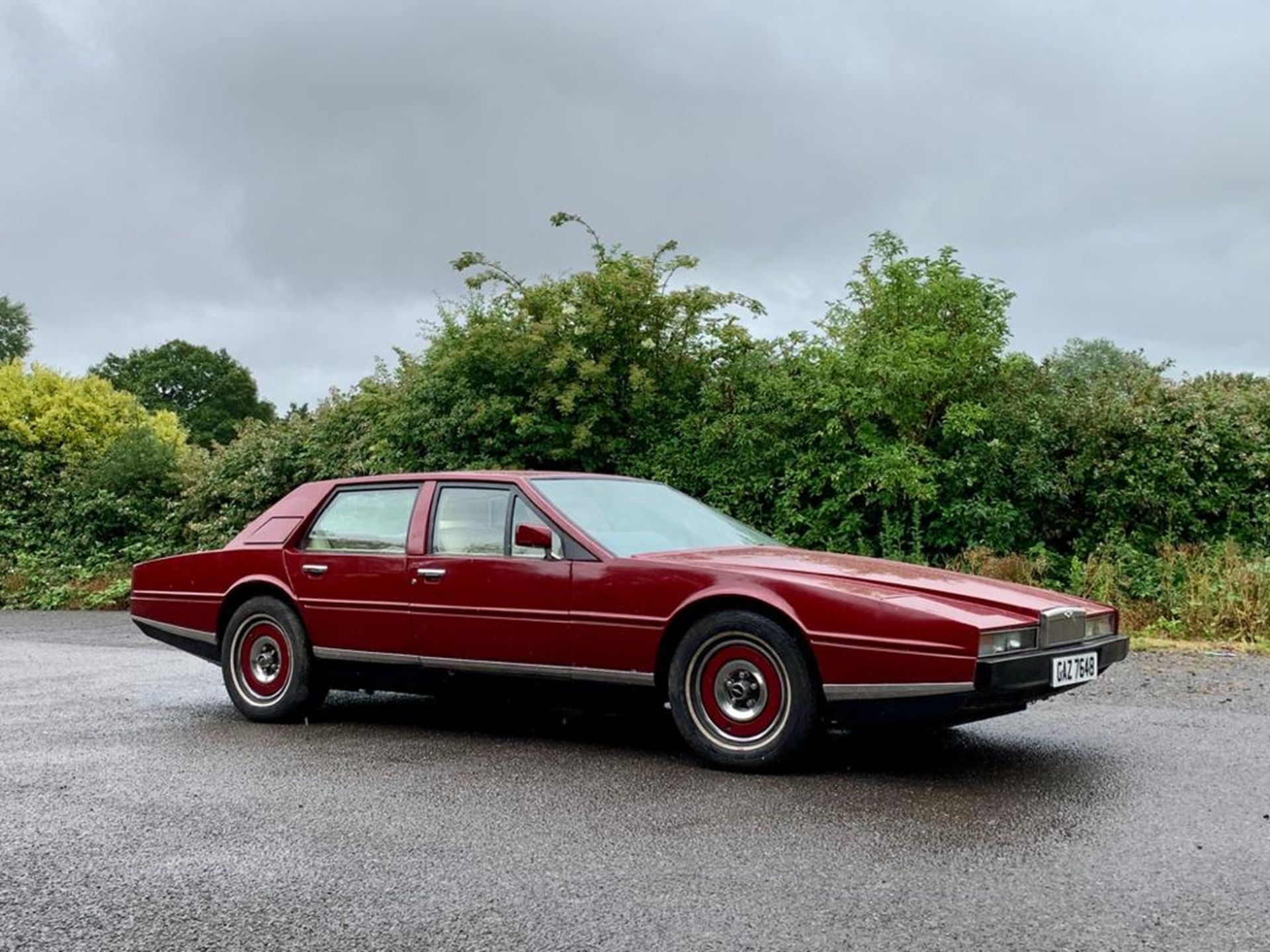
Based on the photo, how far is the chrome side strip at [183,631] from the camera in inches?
299

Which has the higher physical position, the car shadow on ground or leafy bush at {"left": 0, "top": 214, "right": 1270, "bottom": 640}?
leafy bush at {"left": 0, "top": 214, "right": 1270, "bottom": 640}

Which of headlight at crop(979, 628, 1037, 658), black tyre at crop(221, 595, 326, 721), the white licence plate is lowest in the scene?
black tyre at crop(221, 595, 326, 721)

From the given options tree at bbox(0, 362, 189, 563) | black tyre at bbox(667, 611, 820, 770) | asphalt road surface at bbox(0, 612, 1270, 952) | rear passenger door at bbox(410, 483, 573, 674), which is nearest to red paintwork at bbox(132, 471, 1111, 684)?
rear passenger door at bbox(410, 483, 573, 674)

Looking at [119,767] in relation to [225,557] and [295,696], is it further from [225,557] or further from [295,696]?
[225,557]

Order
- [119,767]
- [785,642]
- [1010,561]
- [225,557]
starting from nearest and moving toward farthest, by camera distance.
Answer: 1. [785,642]
2. [119,767]
3. [225,557]
4. [1010,561]

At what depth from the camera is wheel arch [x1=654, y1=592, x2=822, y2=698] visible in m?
5.48

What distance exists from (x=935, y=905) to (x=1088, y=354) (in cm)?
6389

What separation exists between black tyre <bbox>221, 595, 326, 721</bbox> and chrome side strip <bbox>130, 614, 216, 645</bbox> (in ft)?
0.38

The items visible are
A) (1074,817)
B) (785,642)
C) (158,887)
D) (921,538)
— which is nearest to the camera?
(158,887)

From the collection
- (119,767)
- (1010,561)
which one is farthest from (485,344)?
(119,767)

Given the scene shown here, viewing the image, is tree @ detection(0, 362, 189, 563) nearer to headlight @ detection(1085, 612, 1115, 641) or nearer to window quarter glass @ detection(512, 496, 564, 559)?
window quarter glass @ detection(512, 496, 564, 559)

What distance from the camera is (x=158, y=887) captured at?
400cm

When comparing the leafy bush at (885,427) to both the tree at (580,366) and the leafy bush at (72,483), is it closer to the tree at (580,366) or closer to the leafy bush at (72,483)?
the tree at (580,366)

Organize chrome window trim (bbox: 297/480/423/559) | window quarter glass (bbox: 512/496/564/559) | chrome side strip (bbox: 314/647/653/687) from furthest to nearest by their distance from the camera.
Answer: chrome window trim (bbox: 297/480/423/559), window quarter glass (bbox: 512/496/564/559), chrome side strip (bbox: 314/647/653/687)
